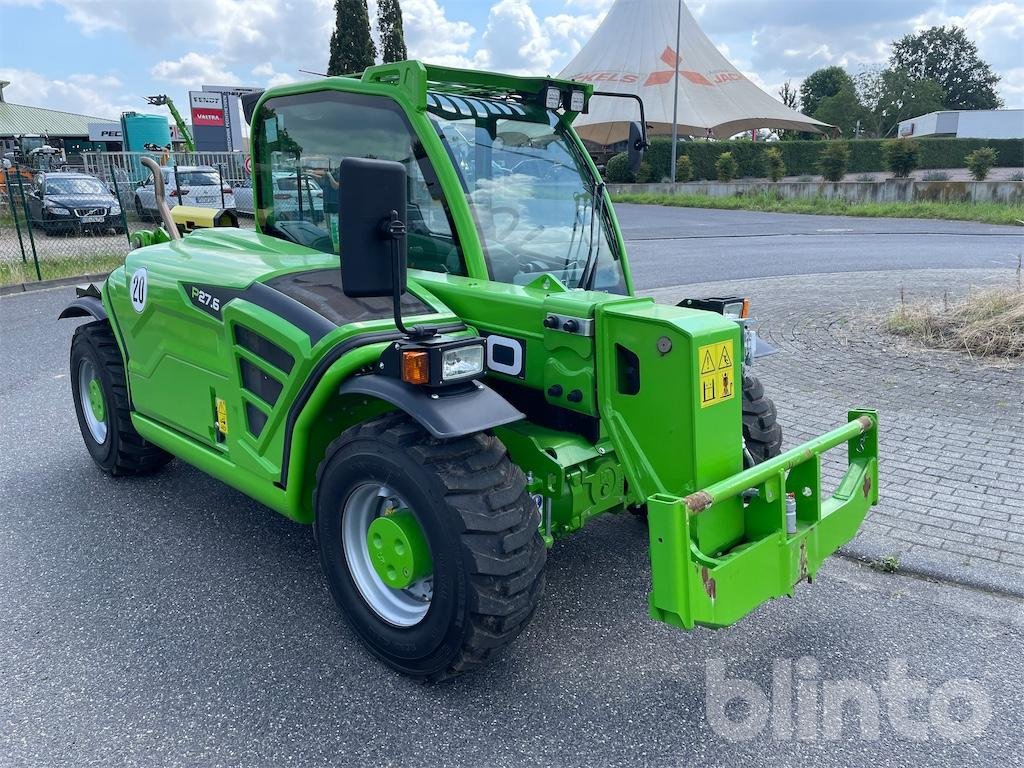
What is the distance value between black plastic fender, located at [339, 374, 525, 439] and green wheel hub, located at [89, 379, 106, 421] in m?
2.73

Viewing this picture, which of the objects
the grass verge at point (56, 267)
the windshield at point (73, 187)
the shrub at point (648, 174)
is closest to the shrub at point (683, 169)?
the shrub at point (648, 174)

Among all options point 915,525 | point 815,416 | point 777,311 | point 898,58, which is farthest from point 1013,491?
point 898,58

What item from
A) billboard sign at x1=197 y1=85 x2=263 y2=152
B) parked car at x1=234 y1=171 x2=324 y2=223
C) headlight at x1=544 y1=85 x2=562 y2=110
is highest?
billboard sign at x1=197 y1=85 x2=263 y2=152

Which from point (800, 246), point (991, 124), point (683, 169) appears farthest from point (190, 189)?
point (991, 124)

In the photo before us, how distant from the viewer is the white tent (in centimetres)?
6175

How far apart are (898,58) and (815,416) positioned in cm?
10179

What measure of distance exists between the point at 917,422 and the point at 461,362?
4281 millimetres

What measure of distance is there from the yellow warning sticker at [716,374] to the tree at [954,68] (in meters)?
98.6

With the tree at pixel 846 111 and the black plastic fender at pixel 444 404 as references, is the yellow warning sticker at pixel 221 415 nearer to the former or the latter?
the black plastic fender at pixel 444 404

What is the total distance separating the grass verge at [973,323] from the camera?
23.9 feet

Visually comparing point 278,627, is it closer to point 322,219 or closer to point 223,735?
point 223,735

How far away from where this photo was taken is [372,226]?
99.5 inches

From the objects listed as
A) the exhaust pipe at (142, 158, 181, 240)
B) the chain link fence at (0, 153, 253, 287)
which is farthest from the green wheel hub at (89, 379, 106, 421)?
the chain link fence at (0, 153, 253, 287)

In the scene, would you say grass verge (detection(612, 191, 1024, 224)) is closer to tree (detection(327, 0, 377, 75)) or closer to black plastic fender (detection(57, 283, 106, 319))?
tree (detection(327, 0, 377, 75))
